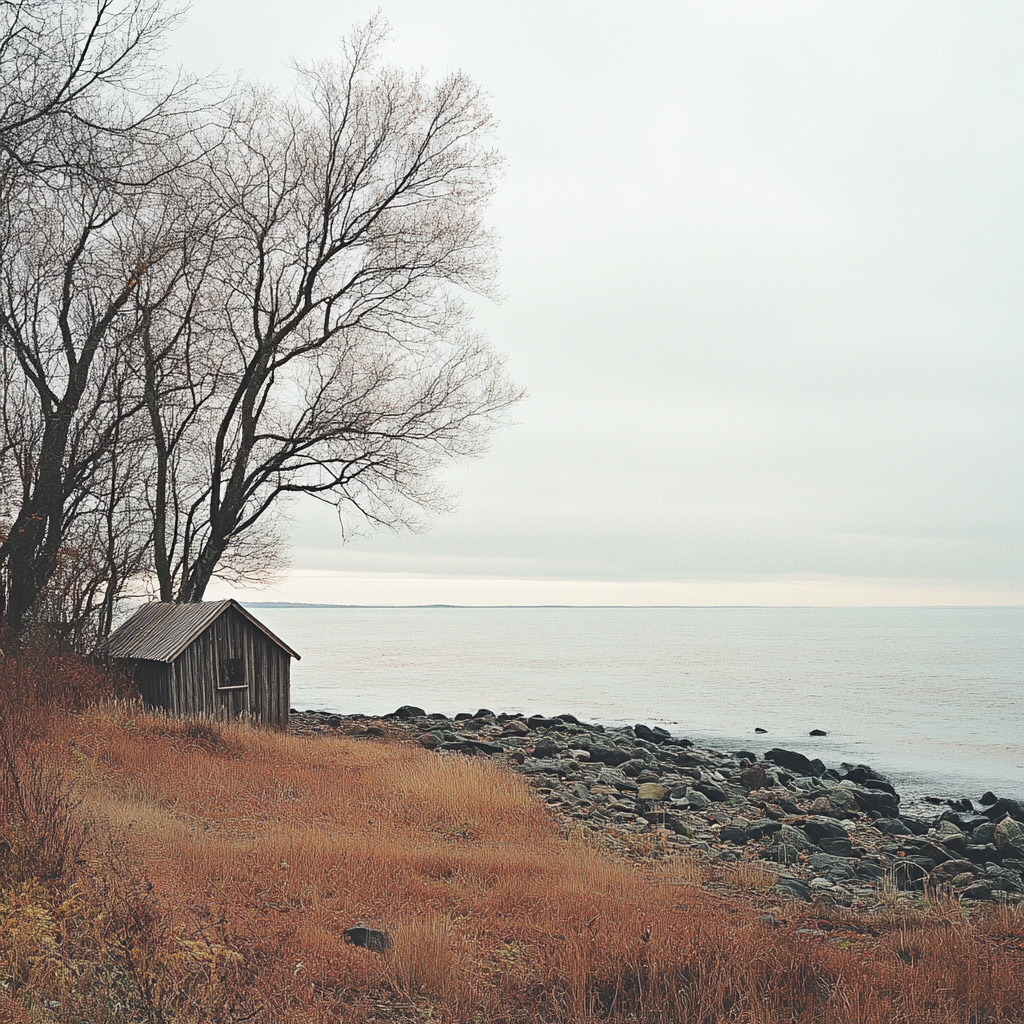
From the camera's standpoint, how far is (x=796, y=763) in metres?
26.0

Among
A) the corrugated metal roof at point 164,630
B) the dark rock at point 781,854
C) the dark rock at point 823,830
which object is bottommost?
the dark rock at point 823,830

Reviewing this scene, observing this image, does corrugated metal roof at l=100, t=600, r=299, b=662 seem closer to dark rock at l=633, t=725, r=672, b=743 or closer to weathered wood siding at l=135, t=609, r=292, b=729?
weathered wood siding at l=135, t=609, r=292, b=729

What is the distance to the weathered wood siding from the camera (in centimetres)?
1869

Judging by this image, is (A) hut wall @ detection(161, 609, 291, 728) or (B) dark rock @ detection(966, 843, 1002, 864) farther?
(A) hut wall @ detection(161, 609, 291, 728)

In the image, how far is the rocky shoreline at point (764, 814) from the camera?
1282 cm

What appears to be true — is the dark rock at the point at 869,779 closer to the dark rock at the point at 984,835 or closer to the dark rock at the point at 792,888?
the dark rock at the point at 984,835

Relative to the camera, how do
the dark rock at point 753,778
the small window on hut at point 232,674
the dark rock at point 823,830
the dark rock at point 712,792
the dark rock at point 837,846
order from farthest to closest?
the dark rock at point 753,778
the small window on hut at point 232,674
the dark rock at point 712,792
the dark rock at point 823,830
the dark rock at point 837,846

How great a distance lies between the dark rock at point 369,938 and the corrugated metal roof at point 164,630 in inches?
493

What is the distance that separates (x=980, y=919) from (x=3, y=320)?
18134 mm

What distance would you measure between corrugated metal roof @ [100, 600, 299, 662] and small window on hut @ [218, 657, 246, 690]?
0.91 metres

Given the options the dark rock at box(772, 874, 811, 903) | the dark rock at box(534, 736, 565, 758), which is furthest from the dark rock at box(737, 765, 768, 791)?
the dark rock at box(772, 874, 811, 903)

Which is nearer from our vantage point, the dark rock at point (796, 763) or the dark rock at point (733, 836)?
the dark rock at point (733, 836)

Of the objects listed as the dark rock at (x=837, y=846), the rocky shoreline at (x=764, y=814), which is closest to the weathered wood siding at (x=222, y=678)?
the rocky shoreline at (x=764, y=814)

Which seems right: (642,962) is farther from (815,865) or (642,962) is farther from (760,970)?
(815,865)
